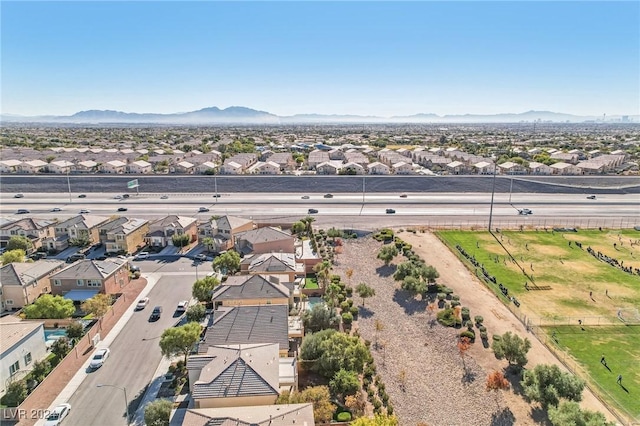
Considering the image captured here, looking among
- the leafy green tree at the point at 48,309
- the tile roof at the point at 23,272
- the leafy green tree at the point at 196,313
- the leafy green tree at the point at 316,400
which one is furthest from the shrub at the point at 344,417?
the tile roof at the point at 23,272

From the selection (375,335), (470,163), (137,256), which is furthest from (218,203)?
(470,163)

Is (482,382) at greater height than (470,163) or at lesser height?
lesser

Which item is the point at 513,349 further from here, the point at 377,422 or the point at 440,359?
the point at 377,422

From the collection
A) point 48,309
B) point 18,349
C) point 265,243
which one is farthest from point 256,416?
point 265,243

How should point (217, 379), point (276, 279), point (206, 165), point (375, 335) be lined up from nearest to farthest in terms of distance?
point (217, 379) < point (375, 335) < point (276, 279) < point (206, 165)

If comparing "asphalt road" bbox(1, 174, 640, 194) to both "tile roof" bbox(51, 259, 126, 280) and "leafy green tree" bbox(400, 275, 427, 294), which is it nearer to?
"leafy green tree" bbox(400, 275, 427, 294)

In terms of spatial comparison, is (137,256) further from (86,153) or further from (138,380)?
(86,153)
